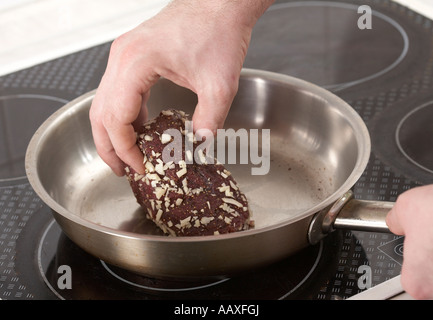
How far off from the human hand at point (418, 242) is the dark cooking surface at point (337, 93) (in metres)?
0.13

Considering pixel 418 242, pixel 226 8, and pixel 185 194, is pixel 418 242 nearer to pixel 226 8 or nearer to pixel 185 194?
pixel 185 194

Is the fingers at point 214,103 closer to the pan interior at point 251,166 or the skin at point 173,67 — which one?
the skin at point 173,67

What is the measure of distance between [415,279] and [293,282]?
19 centimetres

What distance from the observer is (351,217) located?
0.93 m

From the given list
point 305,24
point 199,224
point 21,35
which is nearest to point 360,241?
point 199,224

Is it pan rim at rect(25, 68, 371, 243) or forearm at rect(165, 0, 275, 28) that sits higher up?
forearm at rect(165, 0, 275, 28)

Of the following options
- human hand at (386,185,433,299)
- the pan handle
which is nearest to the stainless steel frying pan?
the pan handle

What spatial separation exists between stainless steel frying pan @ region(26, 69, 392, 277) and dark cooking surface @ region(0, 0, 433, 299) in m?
0.05

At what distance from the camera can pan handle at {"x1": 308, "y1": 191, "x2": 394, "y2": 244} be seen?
909mm

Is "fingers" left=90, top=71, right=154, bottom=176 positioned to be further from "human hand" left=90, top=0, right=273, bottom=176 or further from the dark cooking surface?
the dark cooking surface

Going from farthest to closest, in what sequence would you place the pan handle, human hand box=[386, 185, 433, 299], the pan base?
the pan base
the pan handle
human hand box=[386, 185, 433, 299]

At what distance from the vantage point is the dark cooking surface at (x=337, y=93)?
0.94 metres

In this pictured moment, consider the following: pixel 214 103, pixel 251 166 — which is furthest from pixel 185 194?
pixel 251 166

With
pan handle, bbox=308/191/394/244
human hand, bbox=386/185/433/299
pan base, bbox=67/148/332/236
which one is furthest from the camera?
pan base, bbox=67/148/332/236
